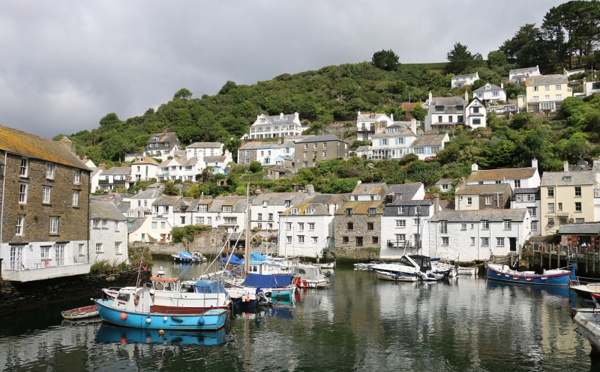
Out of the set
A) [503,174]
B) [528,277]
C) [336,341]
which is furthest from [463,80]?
[336,341]

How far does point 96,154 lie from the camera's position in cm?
12812

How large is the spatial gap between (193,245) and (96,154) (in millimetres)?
68506

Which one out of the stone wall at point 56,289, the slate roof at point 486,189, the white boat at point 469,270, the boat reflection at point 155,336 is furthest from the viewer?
the slate roof at point 486,189

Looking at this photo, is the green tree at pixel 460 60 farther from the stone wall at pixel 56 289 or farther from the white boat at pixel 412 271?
the stone wall at pixel 56 289

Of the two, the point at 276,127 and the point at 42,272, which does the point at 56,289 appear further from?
the point at 276,127

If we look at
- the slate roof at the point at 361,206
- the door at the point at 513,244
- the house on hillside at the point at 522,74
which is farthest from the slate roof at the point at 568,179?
the house on hillside at the point at 522,74

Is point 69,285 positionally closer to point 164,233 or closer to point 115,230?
point 115,230

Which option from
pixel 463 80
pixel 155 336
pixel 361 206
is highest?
pixel 463 80

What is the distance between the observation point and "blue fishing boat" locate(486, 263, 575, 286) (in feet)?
141

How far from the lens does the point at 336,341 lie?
25219mm

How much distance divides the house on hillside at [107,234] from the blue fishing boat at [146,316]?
13.7 meters

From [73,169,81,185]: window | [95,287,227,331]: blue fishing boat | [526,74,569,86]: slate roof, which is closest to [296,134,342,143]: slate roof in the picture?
[526,74,569,86]: slate roof

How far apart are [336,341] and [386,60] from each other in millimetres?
156544

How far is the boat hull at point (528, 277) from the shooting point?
141ft
